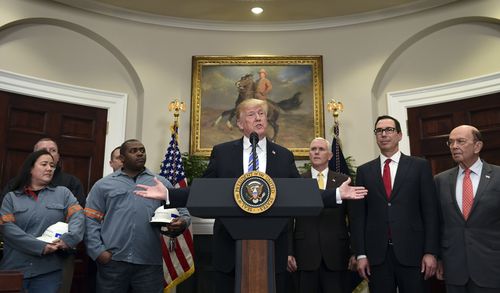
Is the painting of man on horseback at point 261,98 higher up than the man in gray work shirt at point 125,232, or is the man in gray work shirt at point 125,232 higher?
the painting of man on horseback at point 261,98

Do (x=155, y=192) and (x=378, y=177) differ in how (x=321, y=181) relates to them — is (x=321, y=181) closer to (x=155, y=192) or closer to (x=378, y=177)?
(x=378, y=177)

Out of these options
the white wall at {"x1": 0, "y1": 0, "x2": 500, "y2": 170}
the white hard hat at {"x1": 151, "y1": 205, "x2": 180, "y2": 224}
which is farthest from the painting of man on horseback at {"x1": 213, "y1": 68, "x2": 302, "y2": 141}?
the white hard hat at {"x1": 151, "y1": 205, "x2": 180, "y2": 224}

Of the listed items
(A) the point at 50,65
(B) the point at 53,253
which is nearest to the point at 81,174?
(A) the point at 50,65

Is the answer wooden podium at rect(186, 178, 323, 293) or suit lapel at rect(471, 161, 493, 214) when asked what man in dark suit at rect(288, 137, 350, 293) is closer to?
suit lapel at rect(471, 161, 493, 214)

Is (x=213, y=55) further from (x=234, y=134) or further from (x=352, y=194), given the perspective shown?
(x=352, y=194)

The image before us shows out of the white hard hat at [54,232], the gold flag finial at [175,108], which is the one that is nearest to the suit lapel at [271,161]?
the white hard hat at [54,232]

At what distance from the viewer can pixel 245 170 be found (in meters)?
2.43

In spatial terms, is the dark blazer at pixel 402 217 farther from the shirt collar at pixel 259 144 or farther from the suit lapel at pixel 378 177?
the shirt collar at pixel 259 144

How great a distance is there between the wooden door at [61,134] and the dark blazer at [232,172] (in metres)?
2.40

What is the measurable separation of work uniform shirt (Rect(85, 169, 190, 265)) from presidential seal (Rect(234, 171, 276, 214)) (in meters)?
1.52

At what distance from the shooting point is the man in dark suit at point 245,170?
2154mm

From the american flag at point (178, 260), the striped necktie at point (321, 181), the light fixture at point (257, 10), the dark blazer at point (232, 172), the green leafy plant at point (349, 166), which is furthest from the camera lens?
the light fixture at point (257, 10)

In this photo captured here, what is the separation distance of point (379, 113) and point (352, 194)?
136 inches

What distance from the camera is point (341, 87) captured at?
541cm
